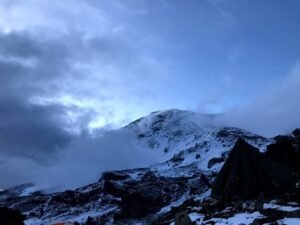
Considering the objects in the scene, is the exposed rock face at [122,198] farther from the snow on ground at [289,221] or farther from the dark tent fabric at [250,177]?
the snow on ground at [289,221]

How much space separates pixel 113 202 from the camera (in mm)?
80000

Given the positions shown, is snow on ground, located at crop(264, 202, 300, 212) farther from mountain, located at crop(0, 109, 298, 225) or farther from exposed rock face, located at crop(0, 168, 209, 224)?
exposed rock face, located at crop(0, 168, 209, 224)

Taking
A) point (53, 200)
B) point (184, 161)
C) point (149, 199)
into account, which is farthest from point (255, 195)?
point (184, 161)

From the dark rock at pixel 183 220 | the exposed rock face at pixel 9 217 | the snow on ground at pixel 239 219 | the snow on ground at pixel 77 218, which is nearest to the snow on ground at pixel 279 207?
the snow on ground at pixel 239 219

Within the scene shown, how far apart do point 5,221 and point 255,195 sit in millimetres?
20141

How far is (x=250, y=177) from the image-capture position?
99.5 ft

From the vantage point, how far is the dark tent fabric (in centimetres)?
3012

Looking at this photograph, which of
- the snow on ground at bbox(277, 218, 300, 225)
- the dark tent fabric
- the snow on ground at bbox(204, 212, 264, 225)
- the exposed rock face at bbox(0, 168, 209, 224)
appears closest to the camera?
the snow on ground at bbox(277, 218, 300, 225)

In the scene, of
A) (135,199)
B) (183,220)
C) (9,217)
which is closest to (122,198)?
(135,199)

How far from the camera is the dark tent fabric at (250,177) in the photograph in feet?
98.8

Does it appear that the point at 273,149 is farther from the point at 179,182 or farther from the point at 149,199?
the point at 179,182

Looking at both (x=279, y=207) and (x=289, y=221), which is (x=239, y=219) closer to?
(x=279, y=207)

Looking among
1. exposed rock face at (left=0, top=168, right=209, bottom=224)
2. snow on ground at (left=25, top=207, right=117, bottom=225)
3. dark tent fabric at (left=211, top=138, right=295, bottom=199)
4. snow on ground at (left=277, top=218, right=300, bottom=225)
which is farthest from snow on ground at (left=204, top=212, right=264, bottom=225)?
snow on ground at (left=25, top=207, right=117, bottom=225)

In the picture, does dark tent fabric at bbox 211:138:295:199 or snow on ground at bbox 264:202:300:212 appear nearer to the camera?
snow on ground at bbox 264:202:300:212
